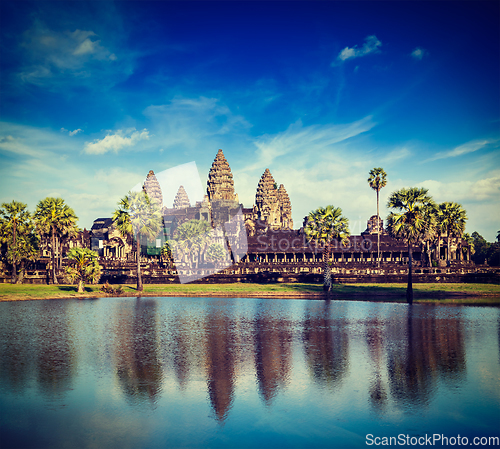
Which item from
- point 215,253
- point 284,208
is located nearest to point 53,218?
point 215,253

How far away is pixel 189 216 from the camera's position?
12794 centimetres

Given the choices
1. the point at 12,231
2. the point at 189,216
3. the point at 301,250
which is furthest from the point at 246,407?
the point at 189,216

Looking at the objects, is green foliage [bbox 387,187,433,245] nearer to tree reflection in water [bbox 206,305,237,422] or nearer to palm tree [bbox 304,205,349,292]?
palm tree [bbox 304,205,349,292]

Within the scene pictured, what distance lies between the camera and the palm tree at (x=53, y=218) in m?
54.8

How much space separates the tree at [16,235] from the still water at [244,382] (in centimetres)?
2970

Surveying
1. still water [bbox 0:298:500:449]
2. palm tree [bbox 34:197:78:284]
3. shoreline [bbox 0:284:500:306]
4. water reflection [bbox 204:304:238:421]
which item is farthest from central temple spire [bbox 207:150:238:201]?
still water [bbox 0:298:500:449]

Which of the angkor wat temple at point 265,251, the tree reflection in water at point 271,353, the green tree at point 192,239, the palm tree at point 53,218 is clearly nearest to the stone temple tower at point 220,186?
the angkor wat temple at point 265,251

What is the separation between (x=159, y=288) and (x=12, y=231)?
2326 centimetres

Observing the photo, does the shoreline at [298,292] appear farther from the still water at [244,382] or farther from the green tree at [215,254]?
the green tree at [215,254]

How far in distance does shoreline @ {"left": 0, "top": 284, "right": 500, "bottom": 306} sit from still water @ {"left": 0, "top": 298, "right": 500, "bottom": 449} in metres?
14.7

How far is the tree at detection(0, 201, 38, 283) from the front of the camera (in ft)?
184

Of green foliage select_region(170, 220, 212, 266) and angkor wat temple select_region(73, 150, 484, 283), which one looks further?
green foliage select_region(170, 220, 212, 266)

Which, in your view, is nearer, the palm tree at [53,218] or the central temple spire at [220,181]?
the palm tree at [53,218]

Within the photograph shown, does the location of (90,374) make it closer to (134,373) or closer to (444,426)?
(134,373)
